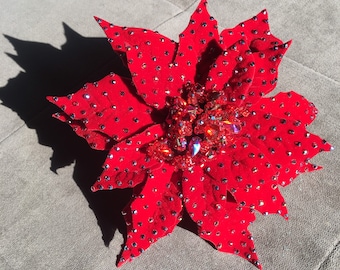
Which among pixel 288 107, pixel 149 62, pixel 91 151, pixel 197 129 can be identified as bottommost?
pixel 91 151

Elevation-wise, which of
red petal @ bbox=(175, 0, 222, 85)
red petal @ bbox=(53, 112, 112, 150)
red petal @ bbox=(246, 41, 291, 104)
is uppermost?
red petal @ bbox=(175, 0, 222, 85)

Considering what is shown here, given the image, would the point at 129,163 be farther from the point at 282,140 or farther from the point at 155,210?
the point at 282,140

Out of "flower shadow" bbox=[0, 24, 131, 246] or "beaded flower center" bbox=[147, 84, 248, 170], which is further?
"flower shadow" bbox=[0, 24, 131, 246]

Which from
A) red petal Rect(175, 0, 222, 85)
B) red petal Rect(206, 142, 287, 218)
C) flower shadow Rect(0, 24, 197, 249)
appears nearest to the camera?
red petal Rect(206, 142, 287, 218)

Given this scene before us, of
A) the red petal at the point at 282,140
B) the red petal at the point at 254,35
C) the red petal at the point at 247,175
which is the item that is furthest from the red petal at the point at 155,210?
the red petal at the point at 254,35

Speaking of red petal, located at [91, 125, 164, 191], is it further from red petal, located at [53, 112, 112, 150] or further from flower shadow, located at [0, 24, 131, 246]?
flower shadow, located at [0, 24, 131, 246]

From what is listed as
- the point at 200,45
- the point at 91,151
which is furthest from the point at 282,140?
the point at 91,151

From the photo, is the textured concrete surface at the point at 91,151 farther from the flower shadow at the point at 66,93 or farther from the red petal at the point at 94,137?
the red petal at the point at 94,137

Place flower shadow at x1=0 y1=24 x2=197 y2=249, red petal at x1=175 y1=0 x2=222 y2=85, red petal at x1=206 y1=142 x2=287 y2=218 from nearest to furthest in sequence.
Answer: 1. red petal at x1=206 y1=142 x2=287 y2=218
2. red petal at x1=175 y1=0 x2=222 y2=85
3. flower shadow at x1=0 y1=24 x2=197 y2=249

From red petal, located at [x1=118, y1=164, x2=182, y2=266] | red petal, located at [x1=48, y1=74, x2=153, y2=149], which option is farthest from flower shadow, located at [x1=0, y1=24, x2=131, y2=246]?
red petal, located at [x1=48, y1=74, x2=153, y2=149]
